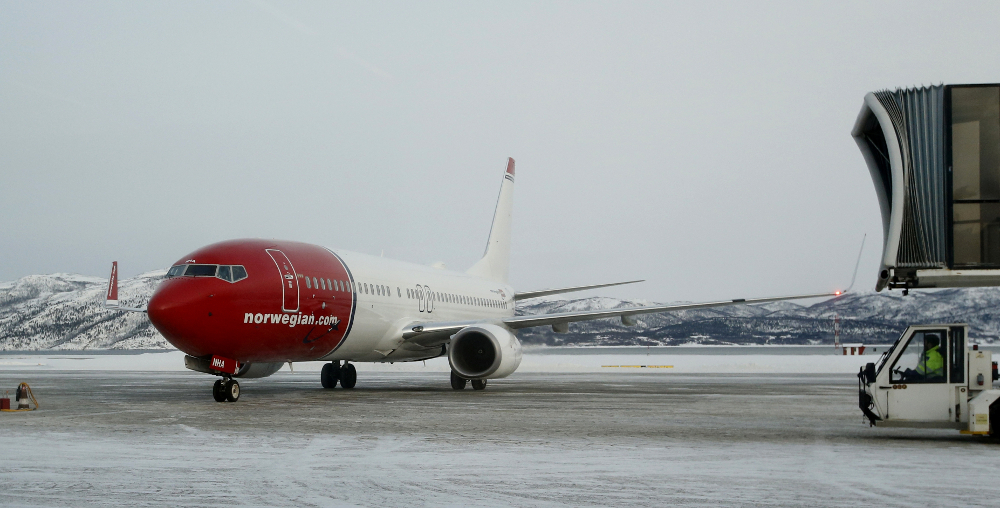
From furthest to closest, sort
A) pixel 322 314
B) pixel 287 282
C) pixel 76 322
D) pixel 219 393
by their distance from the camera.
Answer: pixel 76 322 < pixel 322 314 < pixel 287 282 < pixel 219 393

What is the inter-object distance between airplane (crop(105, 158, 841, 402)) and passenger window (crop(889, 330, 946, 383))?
8.17 metres

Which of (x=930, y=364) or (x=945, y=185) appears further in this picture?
(x=930, y=364)

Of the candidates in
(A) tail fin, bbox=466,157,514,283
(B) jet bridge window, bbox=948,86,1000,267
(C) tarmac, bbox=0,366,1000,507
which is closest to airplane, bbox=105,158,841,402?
(C) tarmac, bbox=0,366,1000,507

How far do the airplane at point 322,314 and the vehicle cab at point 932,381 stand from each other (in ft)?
26.9

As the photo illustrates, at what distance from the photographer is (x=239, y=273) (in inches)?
667

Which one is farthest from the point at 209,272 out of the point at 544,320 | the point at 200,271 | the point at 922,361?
the point at 922,361

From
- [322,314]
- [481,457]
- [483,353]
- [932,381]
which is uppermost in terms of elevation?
[322,314]

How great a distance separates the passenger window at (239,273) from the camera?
16.8 meters

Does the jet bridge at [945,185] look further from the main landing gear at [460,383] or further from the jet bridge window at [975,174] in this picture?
the main landing gear at [460,383]

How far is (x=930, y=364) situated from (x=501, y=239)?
22917 mm

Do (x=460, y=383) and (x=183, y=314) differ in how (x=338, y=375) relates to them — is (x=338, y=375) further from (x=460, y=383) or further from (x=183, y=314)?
(x=183, y=314)

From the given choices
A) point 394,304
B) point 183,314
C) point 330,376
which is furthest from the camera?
point 330,376

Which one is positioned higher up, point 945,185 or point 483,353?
point 945,185

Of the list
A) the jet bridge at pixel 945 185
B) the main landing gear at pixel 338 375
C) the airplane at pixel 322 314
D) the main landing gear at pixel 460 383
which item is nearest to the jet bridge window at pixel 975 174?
the jet bridge at pixel 945 185
